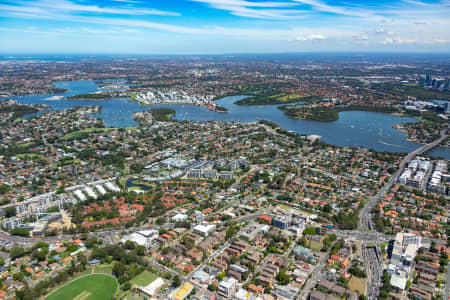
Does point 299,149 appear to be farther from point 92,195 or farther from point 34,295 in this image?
point 34,295

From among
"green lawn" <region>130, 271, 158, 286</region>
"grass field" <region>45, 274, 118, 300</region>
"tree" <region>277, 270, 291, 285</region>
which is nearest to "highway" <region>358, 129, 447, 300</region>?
"tree" <region>277, 270, 291, 285</region>

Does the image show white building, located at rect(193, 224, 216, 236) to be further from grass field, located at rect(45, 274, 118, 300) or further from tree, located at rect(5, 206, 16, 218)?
tree, located at rect(5, 206, 16, 218)

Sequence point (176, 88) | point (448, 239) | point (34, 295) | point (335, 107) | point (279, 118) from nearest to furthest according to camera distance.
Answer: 1. point (34, 295)
2. point (448, 239)
3. point (279, 118)
4. point (335, 107)
5. point (176, 88)

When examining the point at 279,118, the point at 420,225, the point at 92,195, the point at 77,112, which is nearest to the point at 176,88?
the point at 77,112

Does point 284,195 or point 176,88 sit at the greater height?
point 176,88

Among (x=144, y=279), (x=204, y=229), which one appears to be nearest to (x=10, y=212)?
(x=144, y=279)

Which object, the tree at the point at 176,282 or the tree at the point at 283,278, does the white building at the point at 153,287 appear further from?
the tree at the point at 283,278

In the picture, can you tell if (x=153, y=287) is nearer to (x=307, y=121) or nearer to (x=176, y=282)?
(x=176, y=282)
